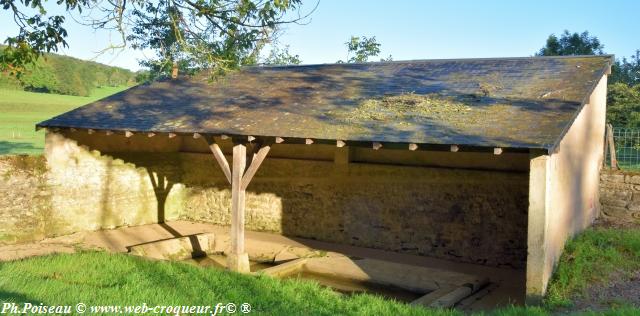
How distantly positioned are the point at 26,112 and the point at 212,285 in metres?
31.5

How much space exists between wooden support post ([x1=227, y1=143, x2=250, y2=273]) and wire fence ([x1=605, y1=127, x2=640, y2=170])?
7.03 meters

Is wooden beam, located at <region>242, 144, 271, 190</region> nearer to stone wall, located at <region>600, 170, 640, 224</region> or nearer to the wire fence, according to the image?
stone wall, located at <region>600, 170, 640, 224</region>

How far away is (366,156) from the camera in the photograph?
10852mm

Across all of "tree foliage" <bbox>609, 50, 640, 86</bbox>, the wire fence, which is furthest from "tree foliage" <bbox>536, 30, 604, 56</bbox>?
the wire fence

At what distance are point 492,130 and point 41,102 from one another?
34469 millimetres

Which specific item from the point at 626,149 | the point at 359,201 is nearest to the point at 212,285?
the point at 359,201

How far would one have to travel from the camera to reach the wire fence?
11.1 meters

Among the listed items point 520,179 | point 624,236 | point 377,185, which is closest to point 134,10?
point 377,185

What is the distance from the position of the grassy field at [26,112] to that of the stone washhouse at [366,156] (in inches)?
467

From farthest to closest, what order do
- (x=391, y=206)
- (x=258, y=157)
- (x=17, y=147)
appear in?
(x=17, y=147), (x=391, y=206), (x=258, y=157)

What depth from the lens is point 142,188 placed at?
12.8 m

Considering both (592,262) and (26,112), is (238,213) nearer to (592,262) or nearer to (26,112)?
(592,262)

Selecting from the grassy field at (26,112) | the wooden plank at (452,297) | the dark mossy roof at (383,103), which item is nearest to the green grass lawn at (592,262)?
the wooden plank at (452,297)

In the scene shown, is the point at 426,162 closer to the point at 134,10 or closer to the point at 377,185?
the point at 377,185
